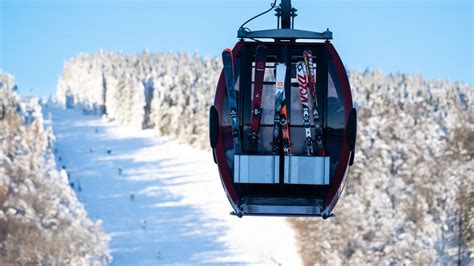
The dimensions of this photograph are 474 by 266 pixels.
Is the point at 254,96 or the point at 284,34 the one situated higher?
the point at 284,34

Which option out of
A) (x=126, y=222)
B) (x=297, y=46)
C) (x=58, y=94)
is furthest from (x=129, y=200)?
(x=58, y=94)

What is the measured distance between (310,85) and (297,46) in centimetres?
37

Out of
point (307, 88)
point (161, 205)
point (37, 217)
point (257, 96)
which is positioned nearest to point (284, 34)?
point (307, 88)

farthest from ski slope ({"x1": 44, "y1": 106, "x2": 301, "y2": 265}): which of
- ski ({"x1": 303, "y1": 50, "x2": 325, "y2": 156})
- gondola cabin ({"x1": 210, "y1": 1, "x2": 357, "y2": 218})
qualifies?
ski ({"x1": 303, "y1": 50, "x2": 325, "y2": 156})

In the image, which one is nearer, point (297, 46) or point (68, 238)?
point (297, 46)

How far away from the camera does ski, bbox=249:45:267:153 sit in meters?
8.50

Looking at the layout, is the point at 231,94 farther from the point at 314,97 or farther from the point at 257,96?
the point at 314,97

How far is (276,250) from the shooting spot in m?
48.5

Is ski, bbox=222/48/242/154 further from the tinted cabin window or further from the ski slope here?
the ski slope

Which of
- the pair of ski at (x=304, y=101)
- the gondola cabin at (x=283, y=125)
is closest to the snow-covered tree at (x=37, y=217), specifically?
the gondola cabin at (x=283, y=125)

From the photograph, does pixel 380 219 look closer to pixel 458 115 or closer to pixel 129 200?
pixel 458 115

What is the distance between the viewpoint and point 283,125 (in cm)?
862

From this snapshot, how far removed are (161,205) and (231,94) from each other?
55.6m

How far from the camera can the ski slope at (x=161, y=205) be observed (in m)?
48.8
